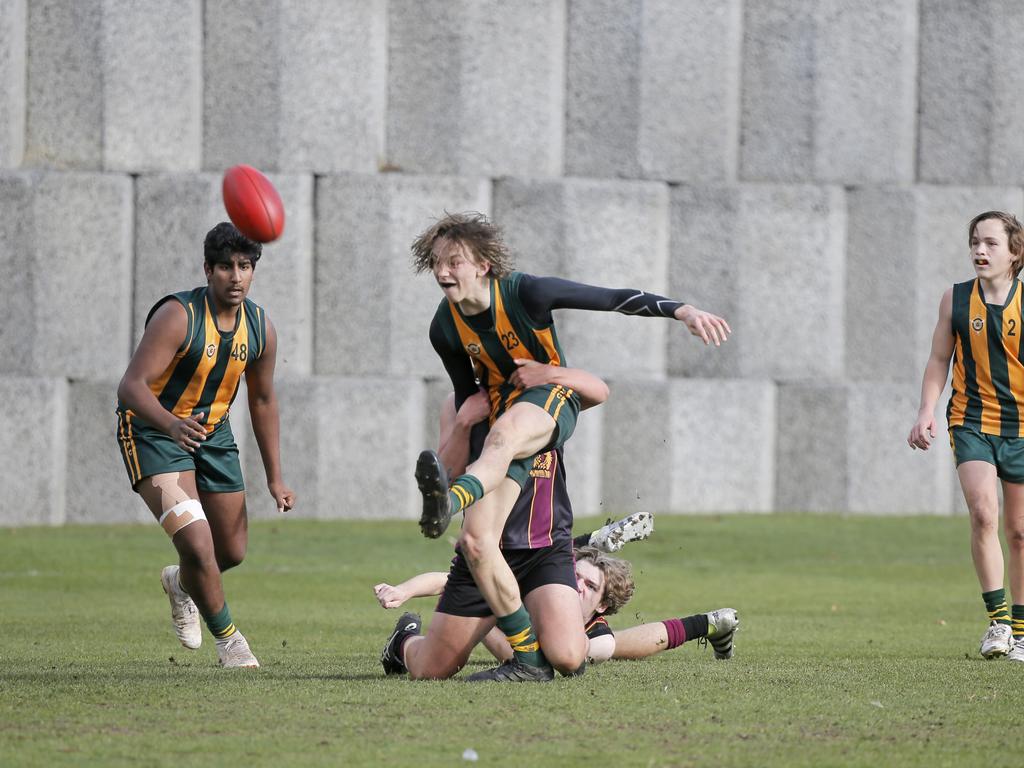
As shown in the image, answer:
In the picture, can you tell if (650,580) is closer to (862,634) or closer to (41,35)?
(862,634)

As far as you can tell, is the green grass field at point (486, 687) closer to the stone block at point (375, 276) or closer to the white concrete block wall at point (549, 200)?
the white concrete block wall at point (549, 200)

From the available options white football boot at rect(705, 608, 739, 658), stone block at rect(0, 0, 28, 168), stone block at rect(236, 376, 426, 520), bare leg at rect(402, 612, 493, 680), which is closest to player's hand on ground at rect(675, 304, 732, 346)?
bare leg at rect(402, 612, 493, 680)

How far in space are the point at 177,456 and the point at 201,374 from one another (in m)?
0.40

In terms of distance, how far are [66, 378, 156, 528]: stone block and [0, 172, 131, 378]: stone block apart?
0.23 metres

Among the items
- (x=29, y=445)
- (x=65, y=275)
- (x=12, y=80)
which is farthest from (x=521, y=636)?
(x=12, y=80)

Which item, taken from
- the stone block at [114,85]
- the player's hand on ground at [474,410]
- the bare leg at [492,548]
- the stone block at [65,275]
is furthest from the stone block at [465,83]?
the bare leg at [492,548]

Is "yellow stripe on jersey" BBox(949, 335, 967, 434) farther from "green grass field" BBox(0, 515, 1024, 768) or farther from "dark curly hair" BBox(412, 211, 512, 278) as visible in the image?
"dark curly hair" BBox(412, 211, 512, 278)

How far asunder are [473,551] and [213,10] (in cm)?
1103

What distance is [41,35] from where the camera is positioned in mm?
15148

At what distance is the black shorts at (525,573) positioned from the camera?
613cm

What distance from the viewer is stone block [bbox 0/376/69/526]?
1487 centimetres

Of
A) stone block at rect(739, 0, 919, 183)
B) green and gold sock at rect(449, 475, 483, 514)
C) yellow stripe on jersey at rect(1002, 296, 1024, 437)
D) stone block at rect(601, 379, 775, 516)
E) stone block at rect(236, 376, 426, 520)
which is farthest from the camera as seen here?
stone block at rect(739, 0, 919, 183)

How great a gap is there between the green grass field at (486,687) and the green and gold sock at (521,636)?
159 millimetres

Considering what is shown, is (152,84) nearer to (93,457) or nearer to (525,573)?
(93,457)
